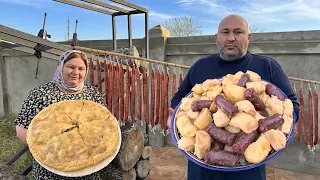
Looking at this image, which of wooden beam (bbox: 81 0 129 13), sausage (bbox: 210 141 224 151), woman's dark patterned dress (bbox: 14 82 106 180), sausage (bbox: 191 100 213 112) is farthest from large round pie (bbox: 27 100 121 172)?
wooden beam (bbox: 81 0 129 13)

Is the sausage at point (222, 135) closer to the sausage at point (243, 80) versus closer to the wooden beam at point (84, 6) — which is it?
the sausage at point (243, 80)

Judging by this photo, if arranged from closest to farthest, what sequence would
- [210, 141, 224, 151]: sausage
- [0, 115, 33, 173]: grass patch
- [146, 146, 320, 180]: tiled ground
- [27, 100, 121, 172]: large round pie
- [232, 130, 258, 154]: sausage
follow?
1. [232, 130, 258, 154]: sausage
2. [210, 141, 224, 151]: sausage
3. [27, 100, 121, 172]: large round pie
4. [0, 115, 33, 173]: grass patch
5. [146, 146, 320, 180]: tiled ground

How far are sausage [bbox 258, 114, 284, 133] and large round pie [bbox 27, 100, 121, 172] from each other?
138 cm

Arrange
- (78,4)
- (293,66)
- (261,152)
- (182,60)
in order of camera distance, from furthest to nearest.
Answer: (182,60), (293,66), (78,4), (261,152)

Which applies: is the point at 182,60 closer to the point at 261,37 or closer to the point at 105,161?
the point at 261,37

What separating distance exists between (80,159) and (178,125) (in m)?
0.99

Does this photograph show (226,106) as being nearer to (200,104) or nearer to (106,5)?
(200,104)

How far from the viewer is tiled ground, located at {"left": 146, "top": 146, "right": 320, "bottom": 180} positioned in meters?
5.29

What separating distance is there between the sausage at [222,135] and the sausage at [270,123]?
172mm

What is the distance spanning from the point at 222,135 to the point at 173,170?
4.20 m

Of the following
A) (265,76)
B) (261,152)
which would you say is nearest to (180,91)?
(265,76)

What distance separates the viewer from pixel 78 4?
4.96 metres

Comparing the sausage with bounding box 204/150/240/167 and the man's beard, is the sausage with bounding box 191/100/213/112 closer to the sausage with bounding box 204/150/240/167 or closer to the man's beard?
the sausage with bounding box 204/150/240/167

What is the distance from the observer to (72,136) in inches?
94.7
